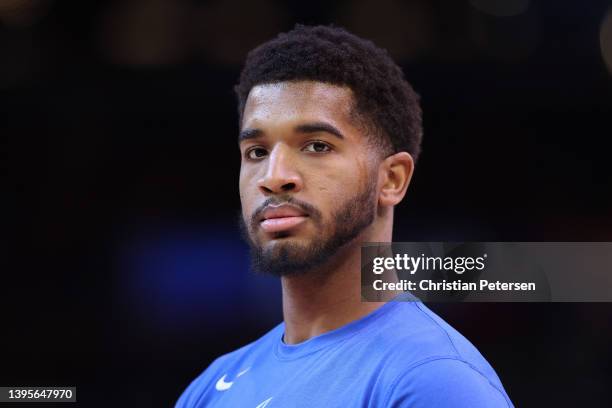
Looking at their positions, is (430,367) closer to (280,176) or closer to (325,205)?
(325,205)

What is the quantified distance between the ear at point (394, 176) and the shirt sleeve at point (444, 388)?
1.87ft

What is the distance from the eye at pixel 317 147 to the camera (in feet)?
6.63

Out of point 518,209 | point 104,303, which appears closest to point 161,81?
point 104,303

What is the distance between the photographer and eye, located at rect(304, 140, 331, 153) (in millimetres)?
2020

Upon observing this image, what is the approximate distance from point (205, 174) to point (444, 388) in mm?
2936

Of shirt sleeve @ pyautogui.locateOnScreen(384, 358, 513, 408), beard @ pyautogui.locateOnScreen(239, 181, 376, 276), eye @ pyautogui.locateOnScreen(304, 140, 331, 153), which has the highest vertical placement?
eye @ pyautogui.locateOnScreen(304, 140, 331, 153)

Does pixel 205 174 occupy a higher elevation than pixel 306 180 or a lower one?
higher

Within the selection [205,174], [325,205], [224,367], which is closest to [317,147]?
[325,205]

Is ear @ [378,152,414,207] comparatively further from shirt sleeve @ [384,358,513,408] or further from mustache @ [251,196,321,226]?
shirt sleeve @ [384,358,513,408]

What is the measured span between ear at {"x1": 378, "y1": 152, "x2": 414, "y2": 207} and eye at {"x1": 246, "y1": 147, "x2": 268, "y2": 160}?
34 centimetres

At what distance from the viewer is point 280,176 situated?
1974 millimetres

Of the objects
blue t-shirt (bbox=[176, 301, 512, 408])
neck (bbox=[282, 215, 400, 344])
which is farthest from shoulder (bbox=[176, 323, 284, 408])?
neck (bbox=[282, 215, 400, 344])

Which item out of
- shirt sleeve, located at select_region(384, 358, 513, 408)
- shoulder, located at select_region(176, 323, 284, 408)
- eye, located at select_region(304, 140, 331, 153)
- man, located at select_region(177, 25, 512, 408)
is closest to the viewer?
shirt sleeve, located at select_region(384, 358, 513, 408)

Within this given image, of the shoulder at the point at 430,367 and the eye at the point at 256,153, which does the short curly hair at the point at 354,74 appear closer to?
the eye at the point at 256,153
